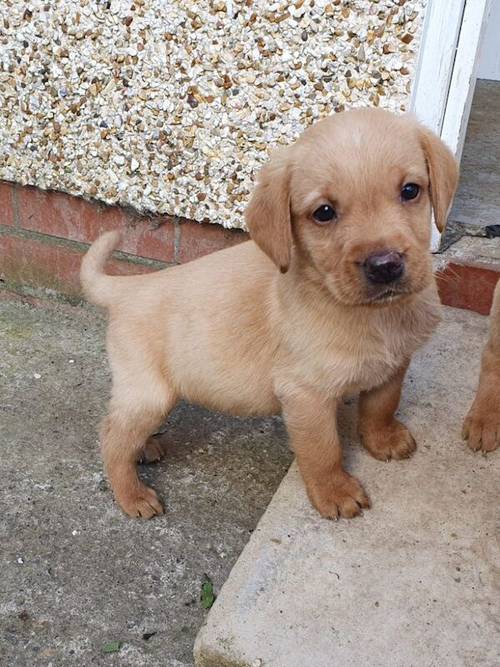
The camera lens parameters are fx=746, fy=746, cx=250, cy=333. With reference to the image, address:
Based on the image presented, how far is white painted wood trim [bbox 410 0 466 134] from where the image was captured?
3100mm

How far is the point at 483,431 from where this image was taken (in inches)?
105

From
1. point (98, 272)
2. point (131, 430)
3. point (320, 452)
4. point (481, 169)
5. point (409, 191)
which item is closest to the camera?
point (409, 191)

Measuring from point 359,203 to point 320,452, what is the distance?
835 millimetres

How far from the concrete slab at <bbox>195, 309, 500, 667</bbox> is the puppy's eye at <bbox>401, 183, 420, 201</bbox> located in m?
1.01

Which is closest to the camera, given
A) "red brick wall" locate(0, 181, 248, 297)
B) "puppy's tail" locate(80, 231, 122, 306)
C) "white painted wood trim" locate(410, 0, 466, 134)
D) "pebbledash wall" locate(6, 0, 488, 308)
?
"puppy's tail" locate(80, 231, 122, 306)

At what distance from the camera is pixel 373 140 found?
2.09m

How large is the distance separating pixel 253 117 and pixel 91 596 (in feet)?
7.14

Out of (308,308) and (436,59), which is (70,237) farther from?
(308,308)

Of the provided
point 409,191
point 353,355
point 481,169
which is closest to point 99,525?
point 353,355

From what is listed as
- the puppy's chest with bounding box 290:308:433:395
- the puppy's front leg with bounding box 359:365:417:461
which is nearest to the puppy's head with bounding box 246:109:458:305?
the puppy's chest with bounding box 290:308:433:395

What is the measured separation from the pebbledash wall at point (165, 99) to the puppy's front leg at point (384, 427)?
4.35 ft

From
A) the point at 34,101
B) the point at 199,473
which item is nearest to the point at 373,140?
the point at 199,473

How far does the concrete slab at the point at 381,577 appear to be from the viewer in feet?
6.59

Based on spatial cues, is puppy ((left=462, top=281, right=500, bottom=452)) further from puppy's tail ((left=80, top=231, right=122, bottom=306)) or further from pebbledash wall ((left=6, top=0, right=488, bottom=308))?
puppy's tail ((left=80, top=231, right=122, bottom=306))
